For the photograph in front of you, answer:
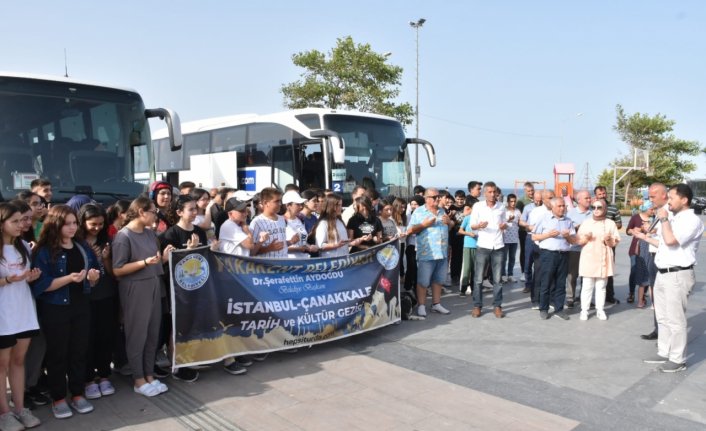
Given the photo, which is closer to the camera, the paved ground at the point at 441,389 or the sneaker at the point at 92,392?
the paved ground at the point at 441,389

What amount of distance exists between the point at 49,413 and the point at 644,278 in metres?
8.03

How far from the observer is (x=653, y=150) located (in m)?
44.1

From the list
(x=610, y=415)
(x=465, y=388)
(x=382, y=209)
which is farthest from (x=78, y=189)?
(x=610, y=415)

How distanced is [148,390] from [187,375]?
0.43 m

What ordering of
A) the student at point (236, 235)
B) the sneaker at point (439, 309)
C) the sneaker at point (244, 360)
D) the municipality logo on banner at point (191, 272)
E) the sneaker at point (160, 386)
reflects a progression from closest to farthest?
the sneaker at point (160, 386) < the municipality logo on banner at point (191, 272) < the sneaker at point (244, 360) < the student at point (236, 235) < the sneaker at point (439, 309)

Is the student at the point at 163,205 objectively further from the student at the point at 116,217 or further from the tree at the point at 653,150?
the tree at the point at 653,150

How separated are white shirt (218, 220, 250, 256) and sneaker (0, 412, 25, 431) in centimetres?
229

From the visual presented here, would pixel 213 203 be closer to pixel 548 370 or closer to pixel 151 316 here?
pixel 151 316

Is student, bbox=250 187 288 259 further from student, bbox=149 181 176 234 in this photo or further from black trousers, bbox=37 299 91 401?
black trousers, bbox=37 299 91 401

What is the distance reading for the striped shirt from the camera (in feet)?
19.2

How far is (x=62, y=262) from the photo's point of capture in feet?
13.6

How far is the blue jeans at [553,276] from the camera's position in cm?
752

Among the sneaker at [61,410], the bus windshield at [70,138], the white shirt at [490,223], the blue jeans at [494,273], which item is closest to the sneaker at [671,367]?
the blue jeans at [494,273]

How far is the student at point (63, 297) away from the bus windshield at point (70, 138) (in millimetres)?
3332
